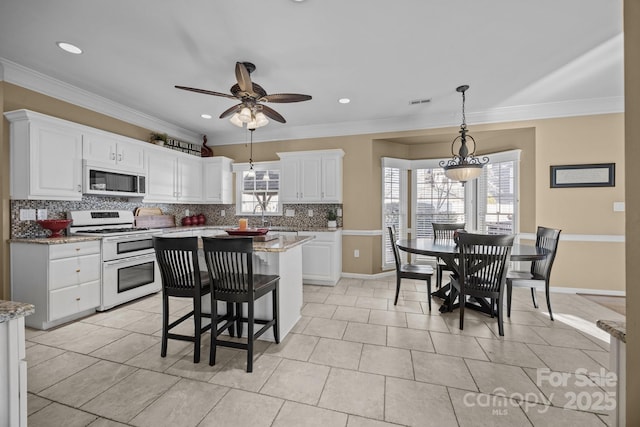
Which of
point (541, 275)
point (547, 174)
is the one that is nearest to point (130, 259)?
point (541, 275)

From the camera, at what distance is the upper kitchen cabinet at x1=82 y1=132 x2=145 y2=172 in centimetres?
339

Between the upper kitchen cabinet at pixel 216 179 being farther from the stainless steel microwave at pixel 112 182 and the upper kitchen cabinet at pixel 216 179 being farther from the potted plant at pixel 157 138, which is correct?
the stainless steel microwave at pixel 112 182

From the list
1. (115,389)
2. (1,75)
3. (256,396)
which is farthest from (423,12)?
(1,75)

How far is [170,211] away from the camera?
5.04m

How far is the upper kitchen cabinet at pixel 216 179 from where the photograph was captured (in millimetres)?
5270

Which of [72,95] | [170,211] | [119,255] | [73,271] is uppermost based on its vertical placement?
[72,95]

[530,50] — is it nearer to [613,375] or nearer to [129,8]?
[613,375]

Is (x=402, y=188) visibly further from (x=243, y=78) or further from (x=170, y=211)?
(x=170, y=211)

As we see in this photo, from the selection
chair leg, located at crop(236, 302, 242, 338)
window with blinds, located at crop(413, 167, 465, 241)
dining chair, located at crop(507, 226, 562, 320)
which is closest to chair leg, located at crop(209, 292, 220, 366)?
chair leg, located at crop(236, 302, 242, 338)

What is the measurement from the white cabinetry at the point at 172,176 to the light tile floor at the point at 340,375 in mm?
2074

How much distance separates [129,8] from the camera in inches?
81.8

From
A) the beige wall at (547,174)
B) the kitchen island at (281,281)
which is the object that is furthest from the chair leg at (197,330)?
the beige wall at (547,174)

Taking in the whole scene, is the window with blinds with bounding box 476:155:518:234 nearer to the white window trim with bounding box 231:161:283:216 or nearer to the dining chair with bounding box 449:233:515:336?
the dining chair with bounding box 449:233:515:336

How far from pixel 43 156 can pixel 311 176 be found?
11.2 ft
